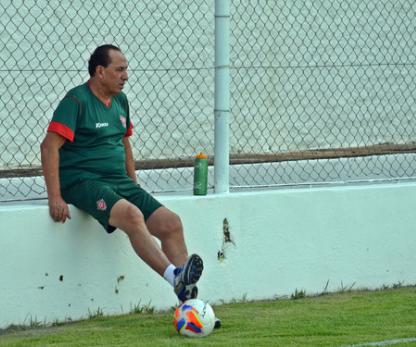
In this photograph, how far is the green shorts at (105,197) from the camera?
6934 millimetres

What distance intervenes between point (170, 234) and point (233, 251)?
0.78 metres

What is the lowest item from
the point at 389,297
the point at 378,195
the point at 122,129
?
the point at 389,297

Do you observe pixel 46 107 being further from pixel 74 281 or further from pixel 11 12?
pixel 74 281

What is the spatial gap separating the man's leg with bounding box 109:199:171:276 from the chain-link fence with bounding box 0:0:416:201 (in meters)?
3.75

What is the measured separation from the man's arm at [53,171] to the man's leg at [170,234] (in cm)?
54

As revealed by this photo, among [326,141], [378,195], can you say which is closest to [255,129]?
[326,141]

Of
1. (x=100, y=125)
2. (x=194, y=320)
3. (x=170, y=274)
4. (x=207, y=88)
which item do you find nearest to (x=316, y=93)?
(x=207, y=88)

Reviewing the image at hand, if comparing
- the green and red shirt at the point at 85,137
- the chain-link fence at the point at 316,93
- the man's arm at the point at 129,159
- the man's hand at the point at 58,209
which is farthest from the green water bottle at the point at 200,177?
the chain-link fence at the point at 316,93

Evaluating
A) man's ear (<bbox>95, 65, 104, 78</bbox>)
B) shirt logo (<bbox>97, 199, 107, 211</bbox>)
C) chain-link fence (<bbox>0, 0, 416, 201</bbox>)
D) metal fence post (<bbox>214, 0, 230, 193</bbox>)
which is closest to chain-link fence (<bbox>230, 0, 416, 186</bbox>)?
chain-link fence (<bbox>0, 0, 416, 201</bbox>)

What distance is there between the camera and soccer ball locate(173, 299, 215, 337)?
20.9ft

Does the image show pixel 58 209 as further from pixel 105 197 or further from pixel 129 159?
pixel 129 159

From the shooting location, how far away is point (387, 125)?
40.6ft

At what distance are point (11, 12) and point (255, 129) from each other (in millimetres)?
2902

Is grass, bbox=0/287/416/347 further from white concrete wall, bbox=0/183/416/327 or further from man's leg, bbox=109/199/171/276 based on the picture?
man's leg, bbox=109/199/171/276
